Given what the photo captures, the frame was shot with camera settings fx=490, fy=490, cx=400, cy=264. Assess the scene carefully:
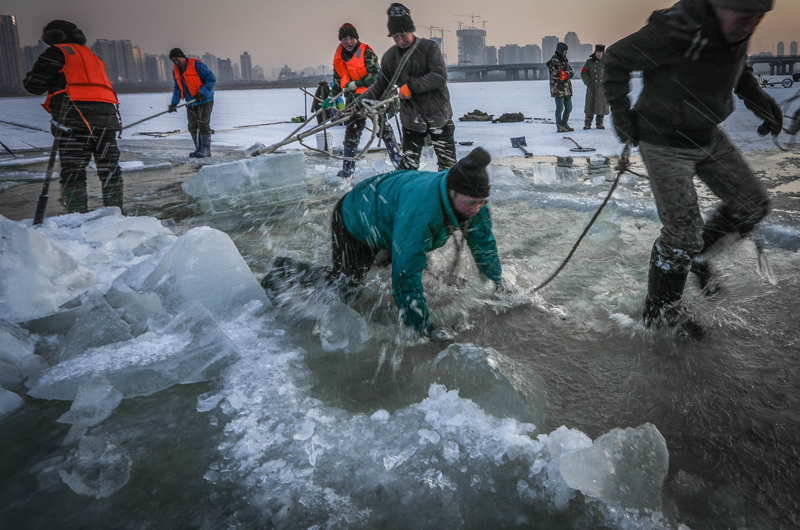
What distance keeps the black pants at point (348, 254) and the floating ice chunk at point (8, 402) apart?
1493 mm

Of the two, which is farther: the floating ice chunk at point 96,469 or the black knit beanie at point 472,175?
the black knit beanie at point 472,175

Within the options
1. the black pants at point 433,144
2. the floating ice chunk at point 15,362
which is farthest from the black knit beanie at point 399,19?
the floating ice chunk at point 15,362

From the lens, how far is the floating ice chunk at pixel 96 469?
1.42 m

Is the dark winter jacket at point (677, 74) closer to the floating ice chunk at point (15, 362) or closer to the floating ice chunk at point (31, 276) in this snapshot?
the floating ice chunk at point (15, 362)

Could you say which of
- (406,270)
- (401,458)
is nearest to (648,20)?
(406,270)

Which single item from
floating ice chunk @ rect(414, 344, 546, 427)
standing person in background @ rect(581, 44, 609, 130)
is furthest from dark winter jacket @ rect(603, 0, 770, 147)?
standing person in background @ rect(581, 44, 609, 130)

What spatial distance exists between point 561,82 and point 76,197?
26.6 ft

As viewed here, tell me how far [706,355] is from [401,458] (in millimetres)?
1381

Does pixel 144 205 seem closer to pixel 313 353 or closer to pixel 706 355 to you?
pixel 313 353

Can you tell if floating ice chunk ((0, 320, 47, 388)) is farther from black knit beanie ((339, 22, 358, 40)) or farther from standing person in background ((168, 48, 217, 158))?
standing person in background ((168, 48, 217, 158))

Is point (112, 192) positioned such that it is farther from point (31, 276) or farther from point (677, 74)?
point (677, 74)

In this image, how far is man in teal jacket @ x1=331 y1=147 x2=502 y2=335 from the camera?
199 centimetres

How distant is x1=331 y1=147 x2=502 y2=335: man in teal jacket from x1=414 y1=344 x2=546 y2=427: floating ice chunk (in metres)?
0.29

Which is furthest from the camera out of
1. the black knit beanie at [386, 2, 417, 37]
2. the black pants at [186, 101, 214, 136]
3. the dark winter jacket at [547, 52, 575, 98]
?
the dark winter jacket at [547, 52, 575, 98]
